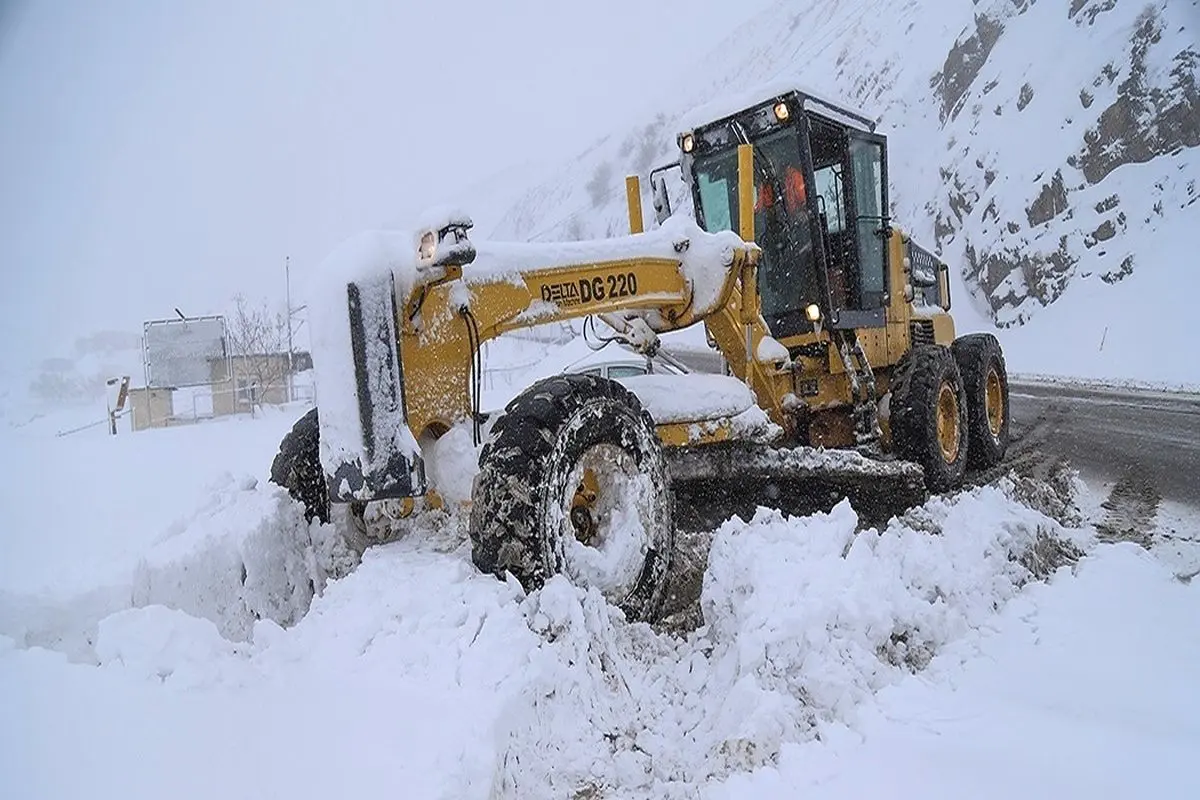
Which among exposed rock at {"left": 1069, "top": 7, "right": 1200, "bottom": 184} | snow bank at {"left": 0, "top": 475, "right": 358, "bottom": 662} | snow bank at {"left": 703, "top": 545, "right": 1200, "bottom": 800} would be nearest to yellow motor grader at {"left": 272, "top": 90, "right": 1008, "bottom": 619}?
snow bank at {"left": 0, "top": 475, "right": 358, "bottom": 662}

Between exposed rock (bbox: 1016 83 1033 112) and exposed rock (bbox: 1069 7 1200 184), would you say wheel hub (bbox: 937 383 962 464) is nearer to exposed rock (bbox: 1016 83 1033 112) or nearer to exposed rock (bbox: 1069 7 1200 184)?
exposed rock (bbox: 1069 7 1200 184)

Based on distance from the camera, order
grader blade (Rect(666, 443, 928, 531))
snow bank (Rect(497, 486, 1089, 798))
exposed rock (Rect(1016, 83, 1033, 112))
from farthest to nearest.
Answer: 1. exposed rock (Rect(1016, 83, 1033, 112))
2. grader blade (Rect(666, 443, 928, 531))
3. snow bank (Rect(497, 486, 1089, 798))

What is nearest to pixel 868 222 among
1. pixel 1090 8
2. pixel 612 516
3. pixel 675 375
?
pixel 675 375

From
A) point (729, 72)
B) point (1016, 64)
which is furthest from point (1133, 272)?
point (729, 72)

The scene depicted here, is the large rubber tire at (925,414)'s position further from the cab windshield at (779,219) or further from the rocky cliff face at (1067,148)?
the rocky cliff face at (1067,148)

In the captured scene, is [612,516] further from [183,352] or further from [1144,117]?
[1144,117]

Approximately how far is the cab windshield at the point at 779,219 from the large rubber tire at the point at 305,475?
12.3ft

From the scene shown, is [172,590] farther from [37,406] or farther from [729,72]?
[729,72]

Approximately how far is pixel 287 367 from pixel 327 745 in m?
20.8

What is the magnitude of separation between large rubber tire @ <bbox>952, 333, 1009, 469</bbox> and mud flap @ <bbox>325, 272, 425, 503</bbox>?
551 cm

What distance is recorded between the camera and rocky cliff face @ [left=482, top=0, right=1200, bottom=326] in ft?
65.4

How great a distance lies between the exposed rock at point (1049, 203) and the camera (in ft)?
72.6

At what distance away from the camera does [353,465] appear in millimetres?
3176

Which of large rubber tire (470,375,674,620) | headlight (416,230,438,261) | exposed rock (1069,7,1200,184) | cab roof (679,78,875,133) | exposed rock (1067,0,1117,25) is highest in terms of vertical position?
exposed rock (1067,0,1117,25)
